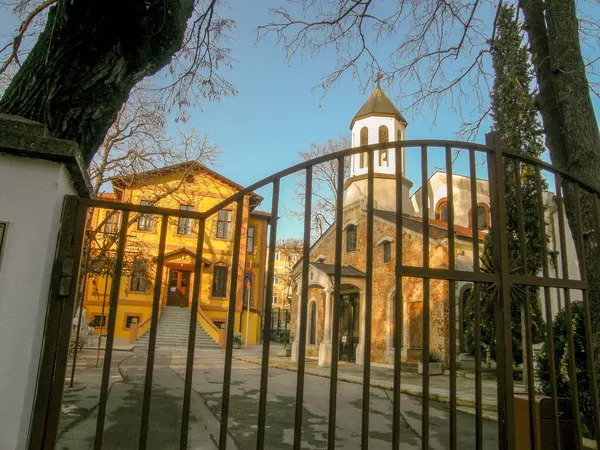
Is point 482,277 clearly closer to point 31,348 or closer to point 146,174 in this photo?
point 31,348

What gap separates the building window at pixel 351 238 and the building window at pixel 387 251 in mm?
2210

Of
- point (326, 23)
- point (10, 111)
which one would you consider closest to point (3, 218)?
point (10, 111)

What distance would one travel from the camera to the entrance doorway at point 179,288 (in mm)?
30703

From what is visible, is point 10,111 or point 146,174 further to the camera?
point 146,174

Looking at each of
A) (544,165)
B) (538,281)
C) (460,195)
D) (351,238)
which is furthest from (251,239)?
(538,281)

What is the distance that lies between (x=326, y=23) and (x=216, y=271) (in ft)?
85.4

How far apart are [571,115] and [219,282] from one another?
28.4m

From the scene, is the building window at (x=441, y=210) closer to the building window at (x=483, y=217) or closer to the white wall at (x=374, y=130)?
the building window at (x=483, y=217)

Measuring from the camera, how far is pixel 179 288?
31.2 m

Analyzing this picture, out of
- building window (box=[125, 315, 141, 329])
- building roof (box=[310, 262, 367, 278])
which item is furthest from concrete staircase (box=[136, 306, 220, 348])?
building roof (box=[310, 262, 367, 278])

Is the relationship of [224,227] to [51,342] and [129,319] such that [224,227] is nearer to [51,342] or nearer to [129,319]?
[129,319]

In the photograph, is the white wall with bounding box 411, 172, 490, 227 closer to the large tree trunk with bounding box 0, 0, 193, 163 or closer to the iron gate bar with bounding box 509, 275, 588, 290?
the iron gate bar with bounding box 509, 275, 588, 290

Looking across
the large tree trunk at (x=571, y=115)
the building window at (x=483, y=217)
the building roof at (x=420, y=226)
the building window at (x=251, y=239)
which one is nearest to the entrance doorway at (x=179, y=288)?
the building window at (x=251, y=239)

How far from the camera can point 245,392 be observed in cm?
981
